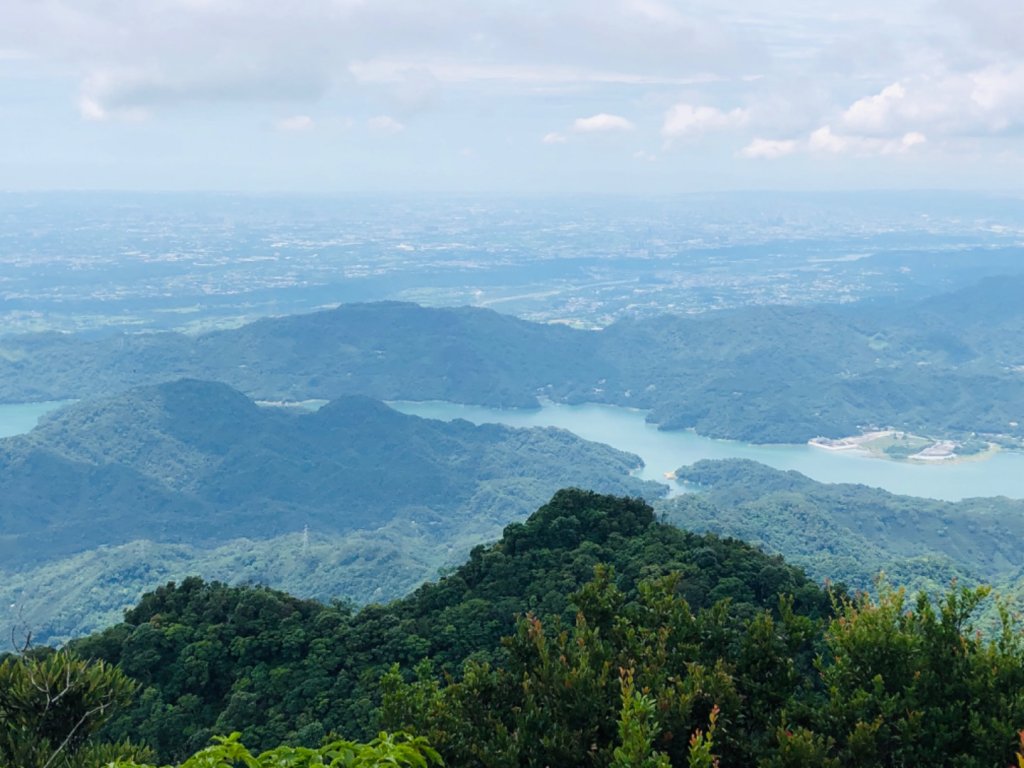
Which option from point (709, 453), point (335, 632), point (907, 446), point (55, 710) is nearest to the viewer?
point (55, 710)

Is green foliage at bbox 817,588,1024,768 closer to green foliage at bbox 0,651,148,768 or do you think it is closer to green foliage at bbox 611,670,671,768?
green foliage at bbox 611,670,671,768

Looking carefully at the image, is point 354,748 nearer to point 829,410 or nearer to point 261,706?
point 261,706

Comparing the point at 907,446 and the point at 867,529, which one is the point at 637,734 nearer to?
the point at 867,529

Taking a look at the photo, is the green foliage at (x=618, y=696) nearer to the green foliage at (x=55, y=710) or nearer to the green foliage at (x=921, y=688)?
the green foliage at (x=921, y=688)

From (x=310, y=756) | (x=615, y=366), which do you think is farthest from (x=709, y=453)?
(x=310, y=756)

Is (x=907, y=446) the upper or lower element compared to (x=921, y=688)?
lower
